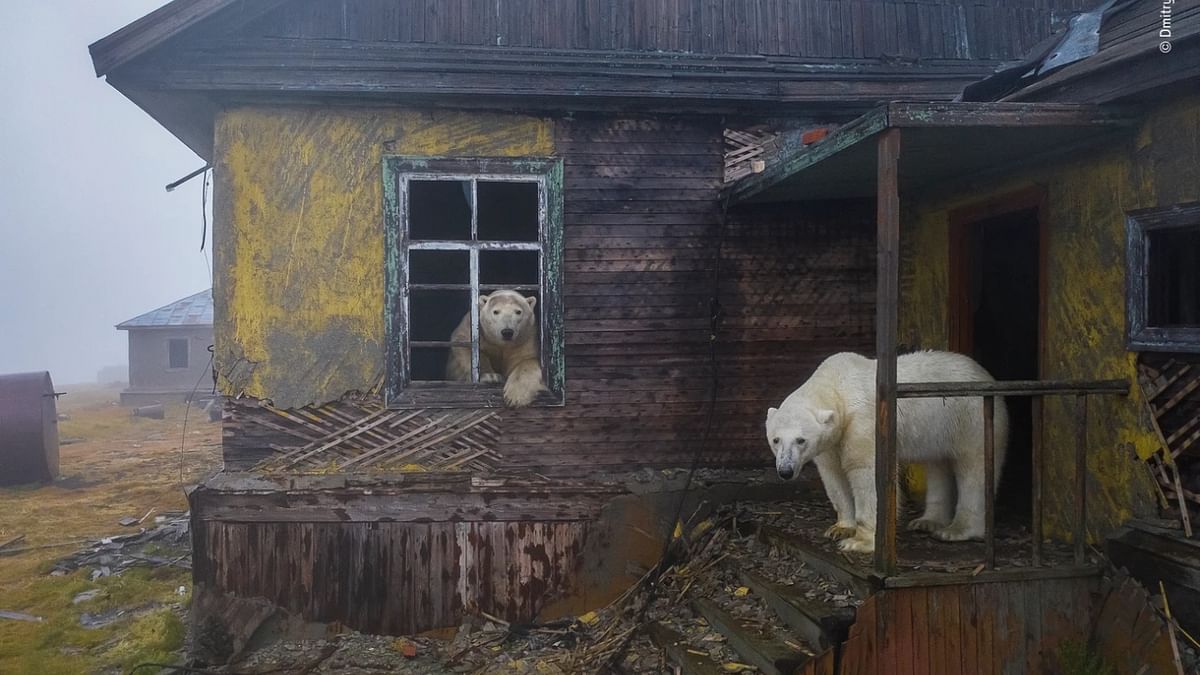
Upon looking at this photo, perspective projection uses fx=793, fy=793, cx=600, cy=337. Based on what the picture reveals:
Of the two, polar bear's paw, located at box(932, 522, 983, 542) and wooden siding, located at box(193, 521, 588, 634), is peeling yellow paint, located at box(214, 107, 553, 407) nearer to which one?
wooden siding, located at box(193, 521, 588, 634)

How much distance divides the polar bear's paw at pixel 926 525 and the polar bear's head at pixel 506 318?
294 cm

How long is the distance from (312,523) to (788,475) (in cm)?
347

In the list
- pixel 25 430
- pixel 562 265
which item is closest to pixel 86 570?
pixel 562 265

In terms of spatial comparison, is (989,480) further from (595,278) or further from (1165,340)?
(595,278)

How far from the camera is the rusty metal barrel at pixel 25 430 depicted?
12875mm

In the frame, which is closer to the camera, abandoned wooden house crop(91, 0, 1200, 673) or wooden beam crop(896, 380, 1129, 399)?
wooden beam crop(896, 380, 1129, 399)

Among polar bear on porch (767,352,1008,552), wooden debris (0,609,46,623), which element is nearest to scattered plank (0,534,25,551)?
wooden debris (0,609,46,623)

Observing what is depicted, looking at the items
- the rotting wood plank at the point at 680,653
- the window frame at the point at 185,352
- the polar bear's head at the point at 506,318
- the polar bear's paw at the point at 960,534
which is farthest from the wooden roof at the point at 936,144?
the window frame at the point at 185,352

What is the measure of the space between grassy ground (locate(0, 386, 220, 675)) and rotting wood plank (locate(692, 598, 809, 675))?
393cm

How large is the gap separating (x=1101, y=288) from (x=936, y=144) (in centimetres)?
123

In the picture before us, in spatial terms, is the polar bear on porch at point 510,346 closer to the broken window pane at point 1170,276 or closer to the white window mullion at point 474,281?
the white window mullion at point 474,281

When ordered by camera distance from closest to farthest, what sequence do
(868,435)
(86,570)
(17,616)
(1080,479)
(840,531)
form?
(1080,479) < (868,435) < (840,531) < (17,616) < (86,570)

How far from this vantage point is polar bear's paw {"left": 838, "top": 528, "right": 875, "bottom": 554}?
4363 mm

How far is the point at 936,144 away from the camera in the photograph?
4.41 metres
